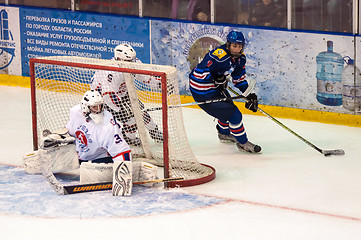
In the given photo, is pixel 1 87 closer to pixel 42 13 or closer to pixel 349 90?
pixel 42 13

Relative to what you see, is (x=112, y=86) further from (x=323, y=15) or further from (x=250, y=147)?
(x=323, y=15)

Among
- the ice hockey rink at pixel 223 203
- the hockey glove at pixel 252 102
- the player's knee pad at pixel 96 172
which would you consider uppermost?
the hockey glove at pixel 252 102

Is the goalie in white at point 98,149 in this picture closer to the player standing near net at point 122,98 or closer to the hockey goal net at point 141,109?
the hockey goal net at point 141,109

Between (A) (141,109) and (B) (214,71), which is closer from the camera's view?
(A) (141,109)

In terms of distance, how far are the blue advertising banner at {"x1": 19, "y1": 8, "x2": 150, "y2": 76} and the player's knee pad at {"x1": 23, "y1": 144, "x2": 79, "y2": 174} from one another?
3.08 metres

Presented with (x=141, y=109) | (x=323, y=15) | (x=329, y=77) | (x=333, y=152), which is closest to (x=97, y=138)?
(x=141, y=109)

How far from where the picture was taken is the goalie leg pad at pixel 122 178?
6438 millimetres

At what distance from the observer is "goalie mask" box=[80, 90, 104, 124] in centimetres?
656

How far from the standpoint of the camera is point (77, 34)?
10.4 metres

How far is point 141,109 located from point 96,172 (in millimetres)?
989

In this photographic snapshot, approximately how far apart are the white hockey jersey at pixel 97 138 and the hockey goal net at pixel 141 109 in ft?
1.10

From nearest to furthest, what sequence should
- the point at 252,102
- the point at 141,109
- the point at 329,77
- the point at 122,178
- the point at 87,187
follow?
1. the point at 122,178
2. the point at 87,187
3. the point at 141,109
4. the point at 252,102
5. the point at 329,77

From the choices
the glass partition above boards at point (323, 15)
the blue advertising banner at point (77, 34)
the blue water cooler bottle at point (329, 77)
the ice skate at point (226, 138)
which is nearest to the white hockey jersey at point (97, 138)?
the ice skate at point (226, 138)

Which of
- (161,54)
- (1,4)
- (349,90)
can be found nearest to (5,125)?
(161,54)
